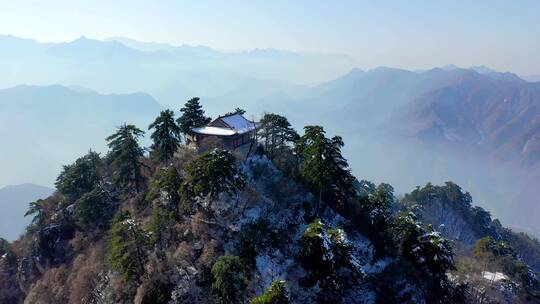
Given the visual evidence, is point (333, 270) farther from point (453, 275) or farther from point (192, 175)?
point (453, 275)

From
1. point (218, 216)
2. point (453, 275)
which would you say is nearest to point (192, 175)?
point (218, 216)

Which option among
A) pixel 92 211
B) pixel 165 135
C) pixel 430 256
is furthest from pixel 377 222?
pixel 92 211

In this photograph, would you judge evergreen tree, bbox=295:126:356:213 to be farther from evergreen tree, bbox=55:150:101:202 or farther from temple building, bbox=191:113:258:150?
evergreen tree, bbox=55:150:101:202

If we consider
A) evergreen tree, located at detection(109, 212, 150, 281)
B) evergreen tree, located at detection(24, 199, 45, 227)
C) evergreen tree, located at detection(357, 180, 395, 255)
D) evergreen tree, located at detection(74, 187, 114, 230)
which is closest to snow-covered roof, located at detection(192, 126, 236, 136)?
evergreen tree, located at detection(74, 187, 114, 230)

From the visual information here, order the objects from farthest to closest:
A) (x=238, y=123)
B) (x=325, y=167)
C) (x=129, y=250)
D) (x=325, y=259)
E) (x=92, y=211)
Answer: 1. (x=238, y=123)
2. (x=92, y=211)
3. (x=325, y=167)
4. (x=129, y=250)
5. (x=325, y=259)

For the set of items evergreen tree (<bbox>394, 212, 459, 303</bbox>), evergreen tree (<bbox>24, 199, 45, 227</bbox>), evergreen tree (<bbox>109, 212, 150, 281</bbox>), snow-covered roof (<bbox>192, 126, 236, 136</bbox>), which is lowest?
evergreen tree (<bbox>24, 199, 45, 227</bbox>)

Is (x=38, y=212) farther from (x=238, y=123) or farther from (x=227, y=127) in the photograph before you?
(x=238, y=123)

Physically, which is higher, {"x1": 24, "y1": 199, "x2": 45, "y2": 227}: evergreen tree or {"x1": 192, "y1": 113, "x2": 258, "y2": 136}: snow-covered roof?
{"x1": 192, "y1": 113, "x2": 258, "y2": 136}: snow-covered roof
